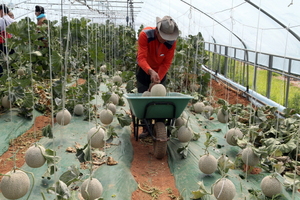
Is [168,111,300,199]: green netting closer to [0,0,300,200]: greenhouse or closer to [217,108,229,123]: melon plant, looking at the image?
[0,0,300,200]: greenhouse

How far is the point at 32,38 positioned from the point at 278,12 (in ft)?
16.2

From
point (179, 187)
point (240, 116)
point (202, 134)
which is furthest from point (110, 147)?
point (240, 116)

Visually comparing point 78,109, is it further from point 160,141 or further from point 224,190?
point 224,190

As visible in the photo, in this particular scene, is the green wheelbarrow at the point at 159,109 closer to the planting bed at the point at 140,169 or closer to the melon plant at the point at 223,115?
the planting bed at the point at 140,169

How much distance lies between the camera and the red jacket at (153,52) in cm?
432

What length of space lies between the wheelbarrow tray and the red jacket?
49 centimetres

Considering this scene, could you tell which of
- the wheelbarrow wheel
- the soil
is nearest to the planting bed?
the soil

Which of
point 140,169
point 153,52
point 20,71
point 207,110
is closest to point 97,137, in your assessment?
point 140,169

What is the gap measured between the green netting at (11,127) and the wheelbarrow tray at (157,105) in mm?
1569

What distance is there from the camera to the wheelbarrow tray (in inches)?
154

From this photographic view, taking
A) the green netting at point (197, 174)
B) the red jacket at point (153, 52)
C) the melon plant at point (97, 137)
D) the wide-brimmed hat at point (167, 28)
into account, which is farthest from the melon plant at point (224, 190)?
the wide-brimmed hat at point (167, 28)

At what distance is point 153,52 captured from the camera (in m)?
4.52

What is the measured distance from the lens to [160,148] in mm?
3984

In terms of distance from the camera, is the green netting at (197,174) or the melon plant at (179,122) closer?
the green netting at (197,174)
